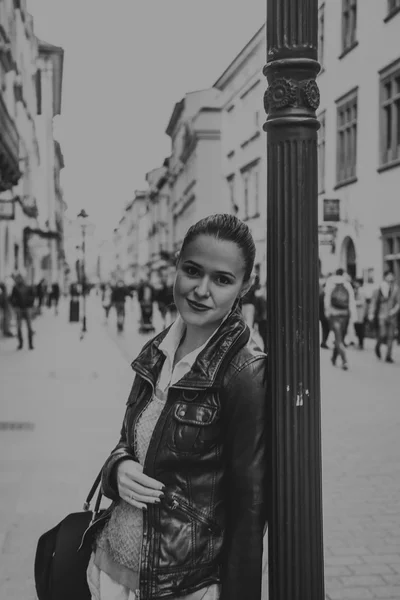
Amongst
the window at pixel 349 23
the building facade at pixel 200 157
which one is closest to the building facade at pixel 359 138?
the window at pixel 349 23

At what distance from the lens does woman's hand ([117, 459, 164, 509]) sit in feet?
6.96

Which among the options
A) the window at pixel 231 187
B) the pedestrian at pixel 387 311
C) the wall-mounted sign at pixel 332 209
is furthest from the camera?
the window at pixel 231 187

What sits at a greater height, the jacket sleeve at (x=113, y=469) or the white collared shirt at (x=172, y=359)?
the white collared shirt at (x=172, y=359)

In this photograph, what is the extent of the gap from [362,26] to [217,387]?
23770 mm

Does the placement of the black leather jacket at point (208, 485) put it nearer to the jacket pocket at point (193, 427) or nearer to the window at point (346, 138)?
the jacket pocket at point (193, 427)

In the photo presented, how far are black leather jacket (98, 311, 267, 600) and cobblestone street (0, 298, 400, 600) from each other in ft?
7.79

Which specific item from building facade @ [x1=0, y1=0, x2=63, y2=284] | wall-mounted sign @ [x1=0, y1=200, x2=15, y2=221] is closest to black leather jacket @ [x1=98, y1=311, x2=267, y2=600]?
building facade @ [x1=0, y1=0, x2=63, y2=284]

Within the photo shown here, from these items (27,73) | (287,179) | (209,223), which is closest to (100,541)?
(209,223)

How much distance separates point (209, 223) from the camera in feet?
7.43

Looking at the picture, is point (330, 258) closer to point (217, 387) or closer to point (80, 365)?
point (80, 365)

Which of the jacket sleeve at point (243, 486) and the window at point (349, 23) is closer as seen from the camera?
the jacket sleeve at point (243, 486)

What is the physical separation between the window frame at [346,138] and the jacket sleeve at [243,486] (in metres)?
23.5

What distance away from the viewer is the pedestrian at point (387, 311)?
52.2ft

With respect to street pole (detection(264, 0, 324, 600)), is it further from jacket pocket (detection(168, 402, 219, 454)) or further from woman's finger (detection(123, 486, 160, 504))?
woman's finger (detection(123, 486, 160, 504))
